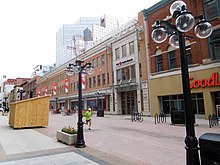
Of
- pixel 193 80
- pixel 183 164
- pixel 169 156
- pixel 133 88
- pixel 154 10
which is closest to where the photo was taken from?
pixel 183 164

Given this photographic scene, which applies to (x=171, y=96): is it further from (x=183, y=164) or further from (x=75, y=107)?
(x=75, y=107)

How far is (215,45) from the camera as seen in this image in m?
19.5

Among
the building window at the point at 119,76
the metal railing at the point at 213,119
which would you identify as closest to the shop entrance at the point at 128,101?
the building window at the point at 119,76

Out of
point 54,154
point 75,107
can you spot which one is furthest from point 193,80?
point 75,107

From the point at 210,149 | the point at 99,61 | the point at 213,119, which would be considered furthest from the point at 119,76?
the point at 210,149

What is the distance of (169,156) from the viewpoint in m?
7.26

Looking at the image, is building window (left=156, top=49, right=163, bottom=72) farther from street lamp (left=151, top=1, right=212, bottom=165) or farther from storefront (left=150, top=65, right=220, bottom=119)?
street lamp (left=151, top=1, right=212, bottom=165)

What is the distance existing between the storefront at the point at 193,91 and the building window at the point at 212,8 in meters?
5.37

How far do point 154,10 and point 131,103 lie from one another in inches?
545

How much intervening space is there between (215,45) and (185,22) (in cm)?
1752

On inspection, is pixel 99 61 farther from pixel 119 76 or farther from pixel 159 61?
pixel 159 61

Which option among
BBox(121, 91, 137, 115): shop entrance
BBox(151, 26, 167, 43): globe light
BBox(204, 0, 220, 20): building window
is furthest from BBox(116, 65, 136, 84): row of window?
BBox(151, 26, 167, 43): globe light

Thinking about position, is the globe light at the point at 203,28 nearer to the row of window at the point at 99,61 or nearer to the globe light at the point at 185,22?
the globe light at the point at 185,22

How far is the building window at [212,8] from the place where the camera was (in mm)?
19438
